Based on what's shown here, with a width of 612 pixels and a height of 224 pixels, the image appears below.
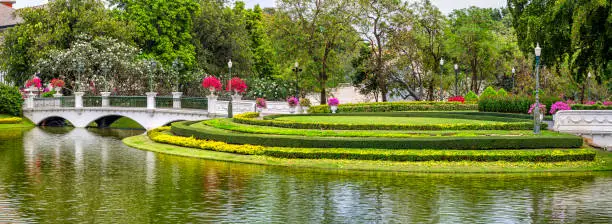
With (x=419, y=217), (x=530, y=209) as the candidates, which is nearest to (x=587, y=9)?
(x=530, y=209)

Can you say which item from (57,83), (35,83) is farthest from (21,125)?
(35,83)

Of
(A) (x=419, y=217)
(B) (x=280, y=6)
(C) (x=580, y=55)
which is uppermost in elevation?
(B) (x=280, y=6)

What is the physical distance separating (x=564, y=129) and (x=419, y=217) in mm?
18977

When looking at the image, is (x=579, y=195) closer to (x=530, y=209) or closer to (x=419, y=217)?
(x=530, y=209)

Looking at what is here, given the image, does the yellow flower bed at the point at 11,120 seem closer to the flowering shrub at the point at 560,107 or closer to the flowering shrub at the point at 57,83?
the flowering shrub at the point at 57,83

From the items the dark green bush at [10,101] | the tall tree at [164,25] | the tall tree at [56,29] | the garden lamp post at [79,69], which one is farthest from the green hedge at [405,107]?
the dark green bush at [10,101]

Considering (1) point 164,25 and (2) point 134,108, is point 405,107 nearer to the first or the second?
(2) point 134,108

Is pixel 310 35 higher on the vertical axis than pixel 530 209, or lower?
higher

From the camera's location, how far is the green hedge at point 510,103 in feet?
151

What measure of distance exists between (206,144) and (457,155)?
12.5 metres

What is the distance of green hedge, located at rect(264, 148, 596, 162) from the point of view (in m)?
31.6

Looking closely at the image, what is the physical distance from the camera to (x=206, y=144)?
38594 mm

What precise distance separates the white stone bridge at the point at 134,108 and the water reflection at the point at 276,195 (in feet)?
70.2

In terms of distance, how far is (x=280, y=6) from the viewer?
72.8 metres
